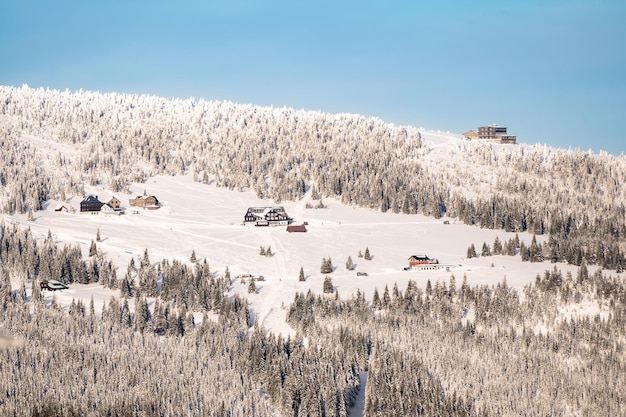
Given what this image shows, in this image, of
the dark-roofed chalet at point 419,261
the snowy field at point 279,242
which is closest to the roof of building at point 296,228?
the snowy field at point 279,242

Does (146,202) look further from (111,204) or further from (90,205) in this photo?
(90,205)

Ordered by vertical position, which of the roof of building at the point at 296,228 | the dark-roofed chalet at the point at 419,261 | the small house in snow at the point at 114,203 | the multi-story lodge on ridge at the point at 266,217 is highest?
the small house in snow at the point at 114,203

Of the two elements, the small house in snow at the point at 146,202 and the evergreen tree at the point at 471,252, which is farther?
the small house in snow at the point at 146,202

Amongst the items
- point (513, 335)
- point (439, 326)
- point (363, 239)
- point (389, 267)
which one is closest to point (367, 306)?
point (439, 326)

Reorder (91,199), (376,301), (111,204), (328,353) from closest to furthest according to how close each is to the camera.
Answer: (328,353), (376,301), (91,199), (111,204)

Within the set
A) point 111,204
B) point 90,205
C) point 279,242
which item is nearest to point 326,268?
point 279,242

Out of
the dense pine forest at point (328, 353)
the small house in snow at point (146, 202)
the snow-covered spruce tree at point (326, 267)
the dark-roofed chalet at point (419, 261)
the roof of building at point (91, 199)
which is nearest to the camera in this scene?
the dense pine forest at point (328, 353)

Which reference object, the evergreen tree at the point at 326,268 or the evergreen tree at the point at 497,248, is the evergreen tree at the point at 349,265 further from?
the evergreen tree at the point at 497,248

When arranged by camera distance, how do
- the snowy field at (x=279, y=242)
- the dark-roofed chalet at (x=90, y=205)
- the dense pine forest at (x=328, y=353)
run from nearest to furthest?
the dense pine forest at (x=328, y=353) < the snowy field at (x=279, y=242) < the dark-roofed chalet at (x=90, y=205)
